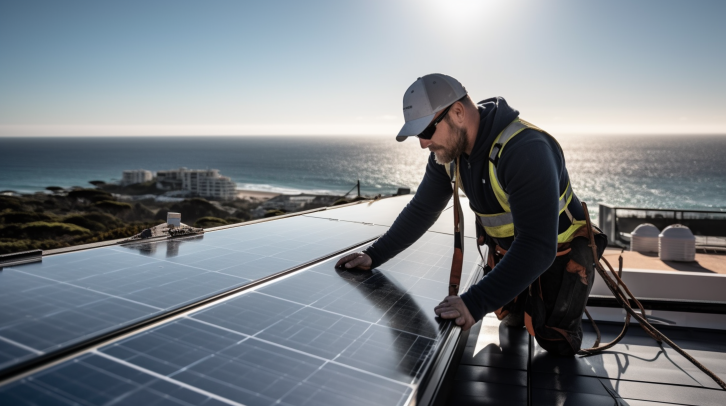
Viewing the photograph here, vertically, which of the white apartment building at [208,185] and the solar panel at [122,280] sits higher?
the solar panel at [122,280]

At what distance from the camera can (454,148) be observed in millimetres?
2760

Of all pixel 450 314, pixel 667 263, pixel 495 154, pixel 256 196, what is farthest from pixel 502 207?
pixel 256 196

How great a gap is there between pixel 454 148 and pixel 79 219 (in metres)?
29.2

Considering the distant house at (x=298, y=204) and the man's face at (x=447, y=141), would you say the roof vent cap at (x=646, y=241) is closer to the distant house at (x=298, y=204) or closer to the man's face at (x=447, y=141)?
the man's face at (x=447, y=141)

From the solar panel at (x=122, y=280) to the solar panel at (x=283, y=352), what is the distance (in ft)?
0.58

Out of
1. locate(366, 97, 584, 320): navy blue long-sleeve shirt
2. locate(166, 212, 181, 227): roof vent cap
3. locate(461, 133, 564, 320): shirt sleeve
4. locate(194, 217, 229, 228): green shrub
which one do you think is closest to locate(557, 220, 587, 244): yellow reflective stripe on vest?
locate(366, 97, 584, 320): navy blue long-sleeve shirt

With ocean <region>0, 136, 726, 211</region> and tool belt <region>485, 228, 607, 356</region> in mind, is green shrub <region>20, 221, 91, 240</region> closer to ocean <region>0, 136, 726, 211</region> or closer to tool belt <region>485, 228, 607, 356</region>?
tool belt <region>485, 228, 607, 356</region>

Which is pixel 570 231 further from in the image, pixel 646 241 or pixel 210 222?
pixel 210 222

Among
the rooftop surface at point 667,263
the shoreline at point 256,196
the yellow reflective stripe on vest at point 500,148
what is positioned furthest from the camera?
the shoreline at point 256,196

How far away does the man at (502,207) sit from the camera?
2316 mm

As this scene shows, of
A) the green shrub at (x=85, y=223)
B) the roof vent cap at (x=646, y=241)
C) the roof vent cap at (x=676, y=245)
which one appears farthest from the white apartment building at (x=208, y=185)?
the roof vent cap at (x=676, y=245)

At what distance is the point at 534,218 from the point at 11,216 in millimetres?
32795

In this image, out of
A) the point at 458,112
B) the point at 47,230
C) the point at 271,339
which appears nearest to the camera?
the point at 271,339

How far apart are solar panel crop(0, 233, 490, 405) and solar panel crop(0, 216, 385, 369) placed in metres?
0.18
